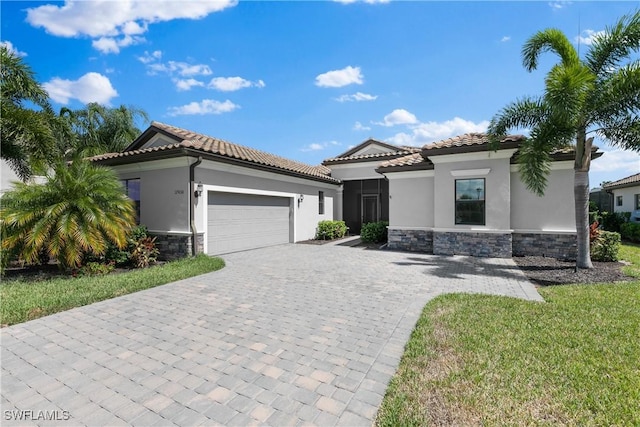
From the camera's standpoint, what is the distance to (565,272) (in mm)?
8820

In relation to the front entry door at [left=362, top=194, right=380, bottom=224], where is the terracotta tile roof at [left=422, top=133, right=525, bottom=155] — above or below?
above

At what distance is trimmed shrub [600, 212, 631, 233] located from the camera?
20.2 metres

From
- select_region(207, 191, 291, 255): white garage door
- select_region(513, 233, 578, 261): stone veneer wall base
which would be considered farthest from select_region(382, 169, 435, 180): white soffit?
select_region(207, 191, 291, 255): white garage door

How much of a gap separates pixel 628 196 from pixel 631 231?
743 centimetres

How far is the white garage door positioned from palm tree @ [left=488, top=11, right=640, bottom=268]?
10.3 m

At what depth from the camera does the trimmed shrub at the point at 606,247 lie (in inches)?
402

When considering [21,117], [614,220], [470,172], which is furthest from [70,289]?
[614,220]

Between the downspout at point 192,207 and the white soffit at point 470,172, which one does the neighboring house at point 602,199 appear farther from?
the downspout at point 192,207

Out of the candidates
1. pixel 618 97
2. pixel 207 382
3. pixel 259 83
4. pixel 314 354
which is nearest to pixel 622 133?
pixel 618 97

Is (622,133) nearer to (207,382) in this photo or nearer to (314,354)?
(314,354)

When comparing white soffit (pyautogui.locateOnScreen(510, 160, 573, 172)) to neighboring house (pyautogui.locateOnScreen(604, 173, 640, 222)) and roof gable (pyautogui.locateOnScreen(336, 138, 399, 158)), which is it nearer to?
roof gable (pyautogui.locateOnScreen(336, 138, 399, 158))

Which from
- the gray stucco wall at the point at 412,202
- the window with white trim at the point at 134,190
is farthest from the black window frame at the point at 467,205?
the window with white trim at the point at 134,190

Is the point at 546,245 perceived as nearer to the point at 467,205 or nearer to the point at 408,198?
the point at 467,205

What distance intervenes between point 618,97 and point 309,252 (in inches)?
437
